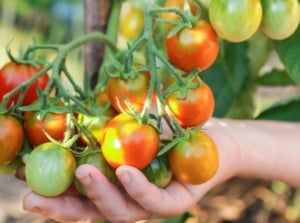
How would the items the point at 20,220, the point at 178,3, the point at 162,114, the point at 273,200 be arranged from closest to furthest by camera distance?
the point at 162,114 < the point at 178,3 < the point at 20,220 < the point at 273,200

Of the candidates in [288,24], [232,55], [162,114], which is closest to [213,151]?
[162,114]

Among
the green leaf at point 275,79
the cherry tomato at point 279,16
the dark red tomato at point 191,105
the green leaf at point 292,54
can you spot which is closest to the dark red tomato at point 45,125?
the dark red tomato at point 191,105

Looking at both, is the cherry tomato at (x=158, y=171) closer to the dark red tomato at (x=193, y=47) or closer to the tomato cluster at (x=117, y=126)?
the tomato cluster at (x=117, y=126)

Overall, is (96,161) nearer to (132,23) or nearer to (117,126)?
(117,126)

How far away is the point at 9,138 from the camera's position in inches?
33.4

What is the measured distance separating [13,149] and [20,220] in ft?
3.82

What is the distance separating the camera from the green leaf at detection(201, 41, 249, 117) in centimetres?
120

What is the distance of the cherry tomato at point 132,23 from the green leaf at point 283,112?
0.23 m

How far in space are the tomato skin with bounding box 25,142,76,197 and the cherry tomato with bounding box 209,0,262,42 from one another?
0.73 feet

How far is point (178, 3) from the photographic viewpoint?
0.98 m

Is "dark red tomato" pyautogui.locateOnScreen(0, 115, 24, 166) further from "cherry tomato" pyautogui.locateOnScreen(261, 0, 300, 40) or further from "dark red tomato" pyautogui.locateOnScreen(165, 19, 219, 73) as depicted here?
"cherry tomato" pyautogui.locateOnScreen(261, 0, 300, 40)

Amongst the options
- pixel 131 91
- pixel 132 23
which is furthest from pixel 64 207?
pixel 132 23

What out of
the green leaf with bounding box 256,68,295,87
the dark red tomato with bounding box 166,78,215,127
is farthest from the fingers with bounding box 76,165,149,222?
the green leaf with bounding box 256,68,295,87

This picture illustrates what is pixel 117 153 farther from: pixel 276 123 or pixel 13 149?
pixel 276 123
